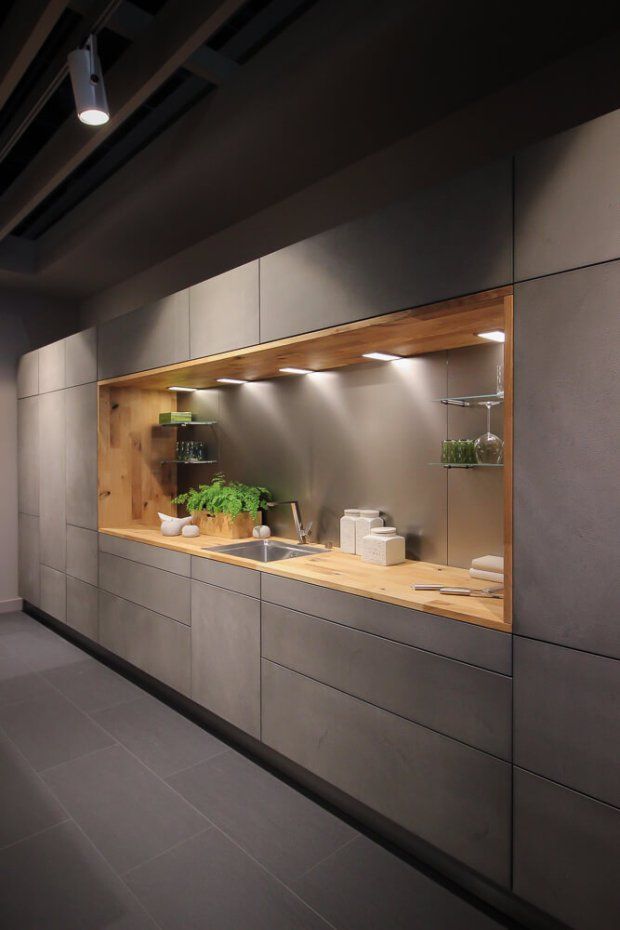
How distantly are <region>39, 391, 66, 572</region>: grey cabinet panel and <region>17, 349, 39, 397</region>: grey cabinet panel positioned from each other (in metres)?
0.23

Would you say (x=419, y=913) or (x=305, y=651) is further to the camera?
(x=305, y=651)

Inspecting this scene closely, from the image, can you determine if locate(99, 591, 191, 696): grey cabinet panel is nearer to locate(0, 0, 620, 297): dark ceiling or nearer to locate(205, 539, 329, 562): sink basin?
locate(205, 539, 329, 562): sink basin

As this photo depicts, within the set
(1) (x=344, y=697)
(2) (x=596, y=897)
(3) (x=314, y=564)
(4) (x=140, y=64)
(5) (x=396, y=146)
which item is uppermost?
(4) (x=140, y=64)

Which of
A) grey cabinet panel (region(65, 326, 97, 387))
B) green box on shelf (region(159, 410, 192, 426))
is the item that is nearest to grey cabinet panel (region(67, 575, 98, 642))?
green box on shelf (region(159, 410, 192, 426))

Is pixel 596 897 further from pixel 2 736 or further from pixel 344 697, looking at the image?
pixel 2 736

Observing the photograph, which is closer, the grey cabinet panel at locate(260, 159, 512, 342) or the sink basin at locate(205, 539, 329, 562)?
the grey cabinet panel at locate(260, 159, 512, 342)

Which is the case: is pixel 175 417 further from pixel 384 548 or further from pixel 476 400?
pixel 476 400

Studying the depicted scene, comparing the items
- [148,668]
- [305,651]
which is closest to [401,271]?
[305,651]

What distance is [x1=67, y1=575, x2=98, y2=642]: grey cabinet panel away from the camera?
4.00m

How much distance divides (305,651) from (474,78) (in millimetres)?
2403

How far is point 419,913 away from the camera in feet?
5.80

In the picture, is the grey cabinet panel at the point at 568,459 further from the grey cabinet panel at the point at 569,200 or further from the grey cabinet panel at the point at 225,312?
the grey cabinet panel at the point at 225,312

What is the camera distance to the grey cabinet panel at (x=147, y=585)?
124 inches

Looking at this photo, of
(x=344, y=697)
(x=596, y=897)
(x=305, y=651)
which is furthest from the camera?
(x=305, y=651)
